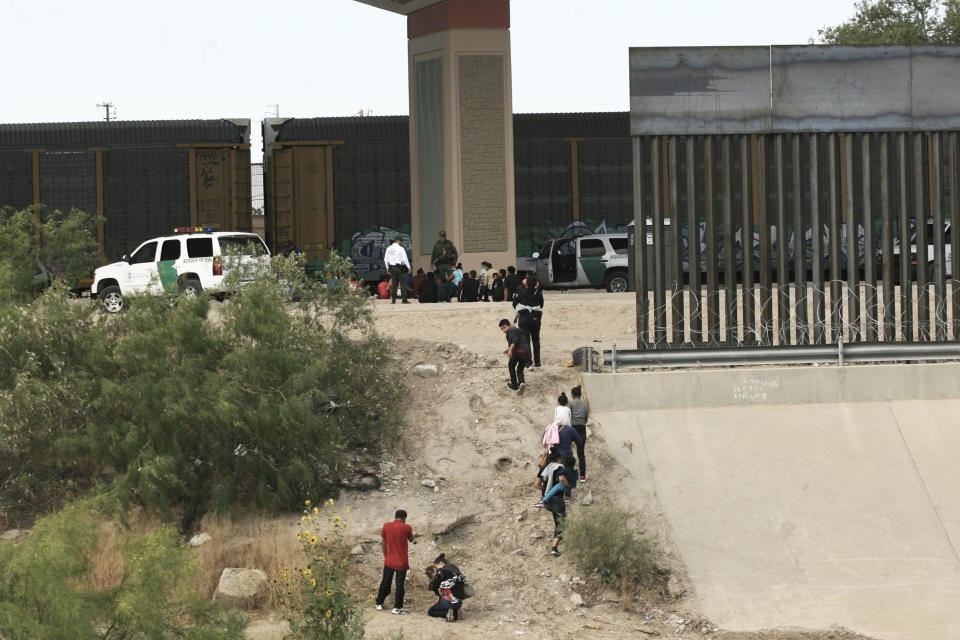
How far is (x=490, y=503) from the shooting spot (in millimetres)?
19094

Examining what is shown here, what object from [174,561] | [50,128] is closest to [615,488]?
[174,561]

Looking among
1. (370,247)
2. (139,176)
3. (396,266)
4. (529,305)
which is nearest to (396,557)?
(529,305)

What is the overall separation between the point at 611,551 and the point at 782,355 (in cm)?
529

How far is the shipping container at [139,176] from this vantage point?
33.8 metres

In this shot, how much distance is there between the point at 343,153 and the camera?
112ft

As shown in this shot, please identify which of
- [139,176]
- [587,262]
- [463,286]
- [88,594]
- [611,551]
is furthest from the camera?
[139,176]

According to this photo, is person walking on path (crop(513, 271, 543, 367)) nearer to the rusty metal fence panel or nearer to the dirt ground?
the dirt ground

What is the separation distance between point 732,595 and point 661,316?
17.5ft

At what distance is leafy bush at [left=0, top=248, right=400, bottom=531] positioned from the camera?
61.6ft

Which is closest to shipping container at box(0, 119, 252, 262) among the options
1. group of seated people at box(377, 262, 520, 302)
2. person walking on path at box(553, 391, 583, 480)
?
group of seated people at box(377, 262, 520, 302)

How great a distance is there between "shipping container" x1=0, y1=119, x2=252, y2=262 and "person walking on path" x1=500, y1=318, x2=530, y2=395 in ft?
48.0

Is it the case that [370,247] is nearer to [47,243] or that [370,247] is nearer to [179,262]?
[179,262]

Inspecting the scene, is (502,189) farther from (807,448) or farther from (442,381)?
(807,448)

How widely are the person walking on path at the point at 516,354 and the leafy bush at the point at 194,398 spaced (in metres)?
1.79
